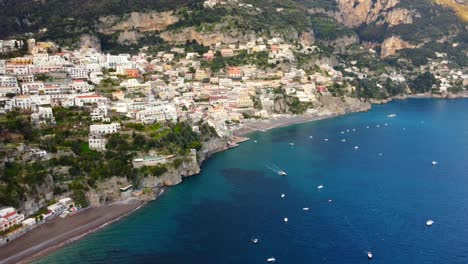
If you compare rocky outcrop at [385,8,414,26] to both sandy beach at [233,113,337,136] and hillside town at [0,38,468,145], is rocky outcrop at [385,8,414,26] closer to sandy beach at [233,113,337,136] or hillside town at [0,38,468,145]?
hillside town at [0,38,468,145]

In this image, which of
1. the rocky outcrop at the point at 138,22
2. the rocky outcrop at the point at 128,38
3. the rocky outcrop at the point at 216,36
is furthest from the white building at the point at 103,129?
the rocky outcrop at the point at 138,22

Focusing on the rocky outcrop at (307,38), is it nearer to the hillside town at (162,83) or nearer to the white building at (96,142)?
the hillside town at (162,83)

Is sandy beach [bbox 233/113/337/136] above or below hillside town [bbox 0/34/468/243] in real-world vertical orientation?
below

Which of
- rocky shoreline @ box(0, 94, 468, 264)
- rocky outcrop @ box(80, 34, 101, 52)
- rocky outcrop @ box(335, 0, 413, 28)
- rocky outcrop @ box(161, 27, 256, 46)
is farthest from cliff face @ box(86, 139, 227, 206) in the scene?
rocky outcrop @ box(335, 0, 413, 28)

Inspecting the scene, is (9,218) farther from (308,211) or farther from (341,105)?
(341,105)

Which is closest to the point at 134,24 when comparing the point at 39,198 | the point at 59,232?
the point at 39,198

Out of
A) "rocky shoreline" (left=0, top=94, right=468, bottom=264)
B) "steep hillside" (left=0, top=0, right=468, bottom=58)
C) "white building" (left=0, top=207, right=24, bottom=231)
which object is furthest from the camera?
"steep hillside" (left=0, top=0, right=468, bottom=58)
